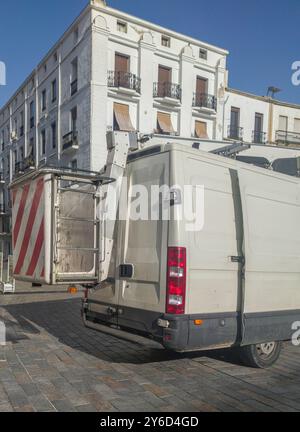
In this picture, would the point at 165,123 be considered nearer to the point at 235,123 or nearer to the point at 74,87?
the point at 74,87

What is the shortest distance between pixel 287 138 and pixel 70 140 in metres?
16.8

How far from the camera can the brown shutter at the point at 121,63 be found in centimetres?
2319

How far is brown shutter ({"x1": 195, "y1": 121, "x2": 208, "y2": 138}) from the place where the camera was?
2620cm

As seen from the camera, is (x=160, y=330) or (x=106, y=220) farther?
(x=106, y=220)

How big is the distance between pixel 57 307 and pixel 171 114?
17718mm

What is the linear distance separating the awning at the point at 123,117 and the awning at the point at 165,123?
2042 mm

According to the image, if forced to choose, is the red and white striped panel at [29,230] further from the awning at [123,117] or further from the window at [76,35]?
the window at [76,35]

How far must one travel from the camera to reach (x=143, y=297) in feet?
15.8

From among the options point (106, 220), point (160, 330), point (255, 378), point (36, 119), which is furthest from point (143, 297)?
point (36, 119)

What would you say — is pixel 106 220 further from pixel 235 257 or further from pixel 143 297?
pixel 235 257

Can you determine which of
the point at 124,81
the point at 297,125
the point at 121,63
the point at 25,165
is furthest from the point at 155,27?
the point at 25,165

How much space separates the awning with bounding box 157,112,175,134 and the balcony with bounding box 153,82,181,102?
3.40 ft

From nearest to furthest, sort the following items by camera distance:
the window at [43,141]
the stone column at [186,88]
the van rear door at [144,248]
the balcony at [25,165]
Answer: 1. the van rear door at [144,248]
2. the stone column at [186,88]
3. the window at [43,141]
4. the balcony at [25,165]

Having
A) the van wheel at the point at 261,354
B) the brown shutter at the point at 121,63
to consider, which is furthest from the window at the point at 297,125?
the van wheel at the point at 261,354
